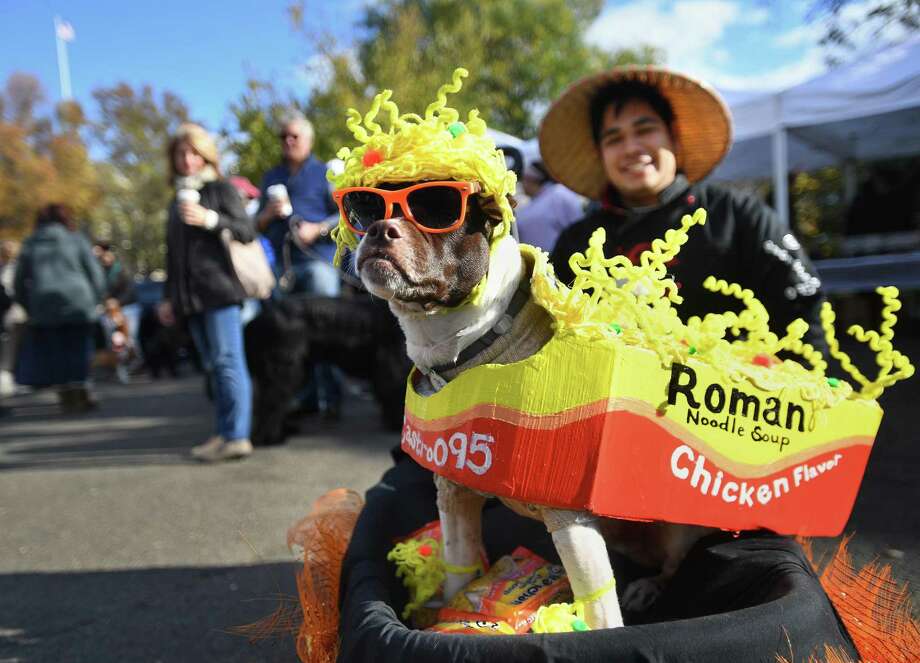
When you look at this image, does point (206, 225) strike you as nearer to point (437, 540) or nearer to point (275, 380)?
point (275, 380)

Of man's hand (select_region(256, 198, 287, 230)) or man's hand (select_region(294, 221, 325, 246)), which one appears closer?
man's hand (select_region(256, 198, 287, 230))

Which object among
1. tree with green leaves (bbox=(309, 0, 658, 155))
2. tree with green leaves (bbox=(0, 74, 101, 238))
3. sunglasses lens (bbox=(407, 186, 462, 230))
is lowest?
sunglasses lens (bbox=(407, 186, 462, 230))

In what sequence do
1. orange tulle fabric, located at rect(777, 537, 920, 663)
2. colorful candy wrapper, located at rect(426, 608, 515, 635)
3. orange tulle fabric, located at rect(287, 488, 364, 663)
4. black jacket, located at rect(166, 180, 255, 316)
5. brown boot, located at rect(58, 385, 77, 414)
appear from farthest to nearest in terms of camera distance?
brown boot, located at rect(58, 385, 77, 414) < black jacket, located at rect(166, 180, 255, 316) < orange tulle fabric, located at rect(287, 488, 364, 663) < colorful candy wrapper, located at rect(426, 608, 515, 635) < orange tulle fabric, located at rect(777, 537, 920, 663)

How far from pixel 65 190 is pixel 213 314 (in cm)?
1992

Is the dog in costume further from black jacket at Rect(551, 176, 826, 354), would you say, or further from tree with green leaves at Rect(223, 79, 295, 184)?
tree with green leaves at Rect(223, 79, 295, 184)

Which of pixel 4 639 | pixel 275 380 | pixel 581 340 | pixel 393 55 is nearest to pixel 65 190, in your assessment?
pixel 393 55

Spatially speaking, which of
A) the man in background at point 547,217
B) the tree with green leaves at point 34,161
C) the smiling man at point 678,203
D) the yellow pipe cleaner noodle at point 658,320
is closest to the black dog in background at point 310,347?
the man in background at point 547,217

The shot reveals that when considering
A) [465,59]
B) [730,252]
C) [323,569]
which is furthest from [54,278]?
[465,59]

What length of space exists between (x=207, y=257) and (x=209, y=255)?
2 cm

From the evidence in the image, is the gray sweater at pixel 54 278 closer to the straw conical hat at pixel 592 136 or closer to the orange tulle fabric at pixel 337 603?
the orange tulle fabric at pixel 337 603

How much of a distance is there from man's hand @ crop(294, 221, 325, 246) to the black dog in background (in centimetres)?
36

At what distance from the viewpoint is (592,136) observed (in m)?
2.30

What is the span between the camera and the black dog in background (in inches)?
164

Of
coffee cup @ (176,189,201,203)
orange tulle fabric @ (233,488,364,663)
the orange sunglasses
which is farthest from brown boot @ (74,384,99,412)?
the orange sunglasses
